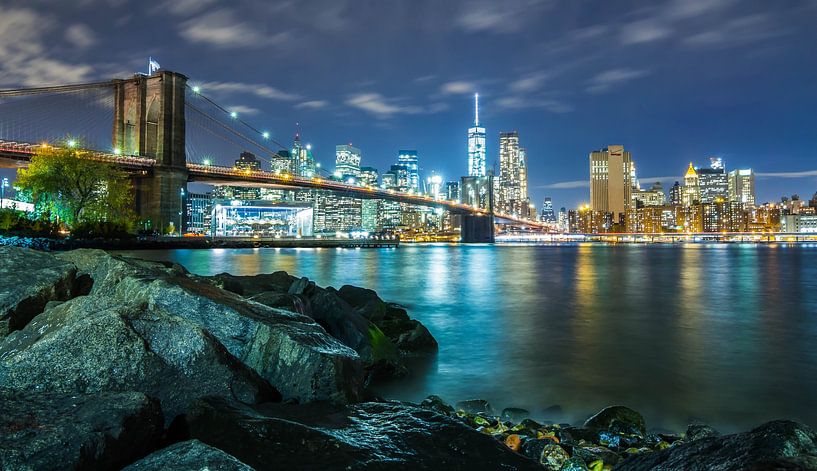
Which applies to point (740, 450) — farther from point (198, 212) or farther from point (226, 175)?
point (198, 212)

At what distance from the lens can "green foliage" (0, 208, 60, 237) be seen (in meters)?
33.1

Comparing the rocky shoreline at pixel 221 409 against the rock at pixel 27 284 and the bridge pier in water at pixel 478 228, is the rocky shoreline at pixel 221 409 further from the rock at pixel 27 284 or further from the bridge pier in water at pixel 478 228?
the bridge pier in water at pixel 478 228

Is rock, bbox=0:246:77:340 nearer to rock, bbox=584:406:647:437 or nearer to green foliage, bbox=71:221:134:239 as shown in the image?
rock, bbox=584:406:647:437

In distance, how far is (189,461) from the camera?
2215 mm

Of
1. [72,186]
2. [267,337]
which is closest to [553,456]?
[267,337]

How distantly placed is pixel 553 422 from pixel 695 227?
182742 mm

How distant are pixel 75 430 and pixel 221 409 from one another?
888 mm

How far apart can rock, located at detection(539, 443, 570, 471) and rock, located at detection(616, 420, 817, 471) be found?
1338 mm

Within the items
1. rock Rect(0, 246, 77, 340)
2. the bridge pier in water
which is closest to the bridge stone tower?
rock Rect(0, 246, 77, 340)

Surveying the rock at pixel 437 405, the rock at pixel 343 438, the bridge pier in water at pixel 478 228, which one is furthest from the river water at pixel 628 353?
the bridge pier in water at pixel 478 228

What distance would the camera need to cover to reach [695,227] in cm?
16612

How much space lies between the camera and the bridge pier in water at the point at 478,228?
107688 millimetres

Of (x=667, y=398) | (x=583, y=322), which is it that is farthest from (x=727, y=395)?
(x=583, y=322)

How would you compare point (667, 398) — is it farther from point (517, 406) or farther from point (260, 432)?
point (260, 432)
